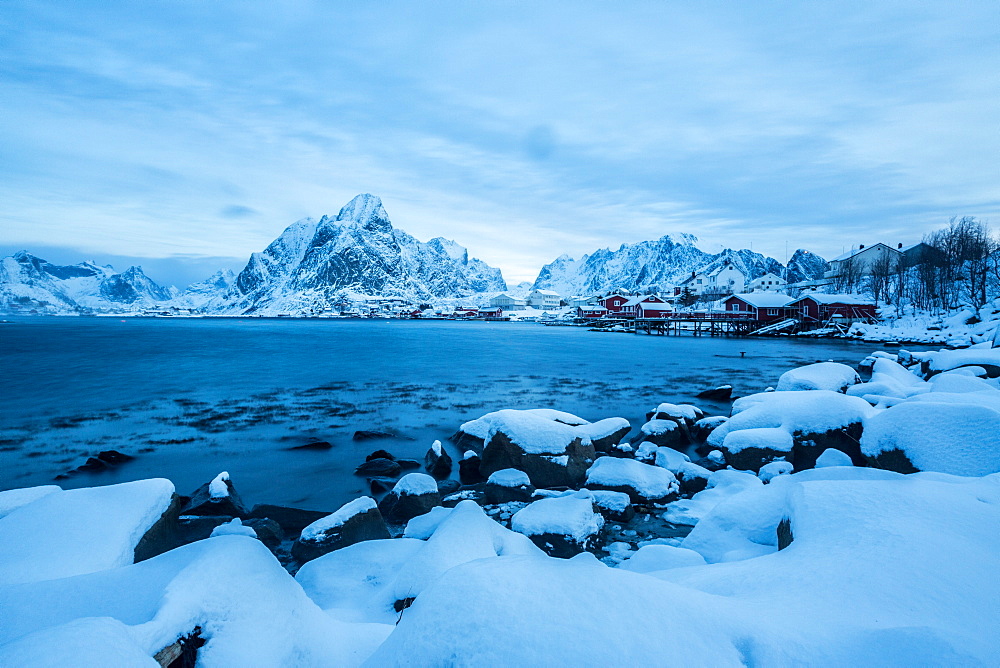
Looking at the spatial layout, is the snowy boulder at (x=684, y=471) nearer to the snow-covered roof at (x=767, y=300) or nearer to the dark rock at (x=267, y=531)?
the dark rock at (x=267, y=531)

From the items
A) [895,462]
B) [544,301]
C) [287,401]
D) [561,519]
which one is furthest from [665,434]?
[544,301]

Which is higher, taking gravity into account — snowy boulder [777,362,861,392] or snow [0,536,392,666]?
snow [0,536,392,666]

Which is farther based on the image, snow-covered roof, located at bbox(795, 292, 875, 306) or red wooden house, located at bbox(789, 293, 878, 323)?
snow-covered roof, located at bbox(795, 292, 875, 306)

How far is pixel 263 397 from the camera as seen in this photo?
21703 mm

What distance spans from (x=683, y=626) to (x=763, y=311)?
7876 cm

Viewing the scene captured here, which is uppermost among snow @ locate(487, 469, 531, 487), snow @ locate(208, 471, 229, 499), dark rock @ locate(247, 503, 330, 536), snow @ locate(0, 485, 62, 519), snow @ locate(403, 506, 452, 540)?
snow @ locate(0, 485, 62, 519)

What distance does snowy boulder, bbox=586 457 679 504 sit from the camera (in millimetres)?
8430

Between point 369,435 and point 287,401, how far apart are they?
825 cm

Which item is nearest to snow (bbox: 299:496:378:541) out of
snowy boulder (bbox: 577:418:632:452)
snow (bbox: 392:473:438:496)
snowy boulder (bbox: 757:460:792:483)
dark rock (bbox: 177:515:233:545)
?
snow (bbox: 392:473:438:496)

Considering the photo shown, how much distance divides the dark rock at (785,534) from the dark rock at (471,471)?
6.39 metres

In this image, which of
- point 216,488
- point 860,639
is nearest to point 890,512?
point 860,639

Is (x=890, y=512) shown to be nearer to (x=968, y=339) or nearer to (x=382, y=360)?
(x=382, y=360)

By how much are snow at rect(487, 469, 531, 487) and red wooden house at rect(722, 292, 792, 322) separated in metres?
72.5

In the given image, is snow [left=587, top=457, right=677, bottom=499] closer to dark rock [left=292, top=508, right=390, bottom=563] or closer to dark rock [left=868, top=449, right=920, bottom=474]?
dark rock [left=868, top=449, right=920, bottom=474]
